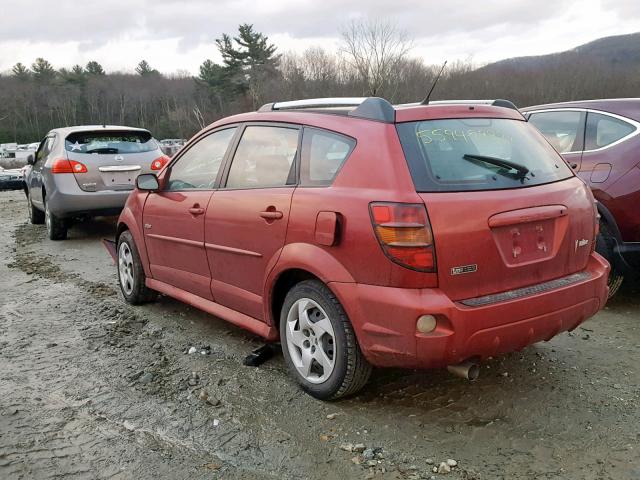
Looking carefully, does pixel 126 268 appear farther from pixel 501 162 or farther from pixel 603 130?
pixel 603 130

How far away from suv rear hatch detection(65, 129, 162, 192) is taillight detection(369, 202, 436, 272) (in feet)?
21.2

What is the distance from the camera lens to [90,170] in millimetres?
8203

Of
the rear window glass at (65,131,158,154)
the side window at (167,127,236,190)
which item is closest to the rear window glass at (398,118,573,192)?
the side window at (167,127,236,190)

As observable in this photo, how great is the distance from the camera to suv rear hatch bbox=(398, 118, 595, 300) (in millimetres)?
2768

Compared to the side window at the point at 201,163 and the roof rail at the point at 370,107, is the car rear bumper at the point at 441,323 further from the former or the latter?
the side window at the point at 201,163

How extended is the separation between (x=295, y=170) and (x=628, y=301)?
136 inches

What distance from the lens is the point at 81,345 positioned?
14.0 ft

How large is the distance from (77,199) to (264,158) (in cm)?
542

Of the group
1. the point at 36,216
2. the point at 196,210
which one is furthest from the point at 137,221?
the point at 36,216

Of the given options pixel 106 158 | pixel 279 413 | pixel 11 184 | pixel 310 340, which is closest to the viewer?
pixel 279 413

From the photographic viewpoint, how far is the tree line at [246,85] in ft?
148

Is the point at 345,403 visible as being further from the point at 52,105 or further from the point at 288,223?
the point at 52,105

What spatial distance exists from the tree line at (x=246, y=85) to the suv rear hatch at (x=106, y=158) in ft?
31.9

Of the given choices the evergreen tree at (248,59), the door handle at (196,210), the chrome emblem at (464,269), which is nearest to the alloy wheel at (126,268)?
the door handle at (196,210)
